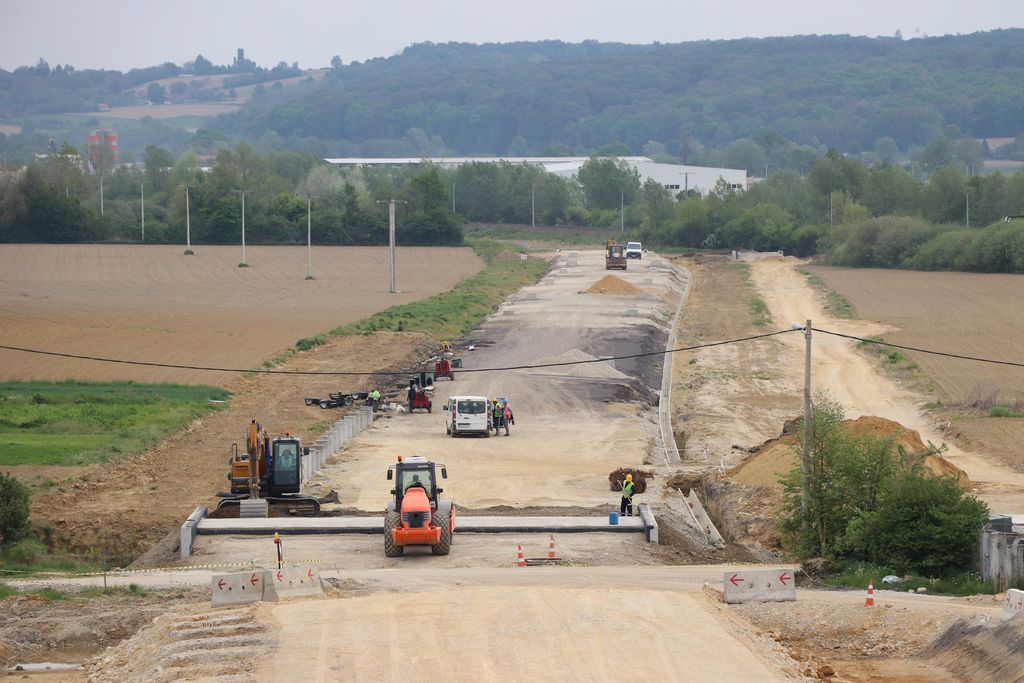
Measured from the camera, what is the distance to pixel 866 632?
23.1 m

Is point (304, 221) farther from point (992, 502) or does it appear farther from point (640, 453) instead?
point (992, 502)

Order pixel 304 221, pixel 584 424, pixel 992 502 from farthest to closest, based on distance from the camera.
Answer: pixel 304 221
pixel 584 424
pixel 992 502

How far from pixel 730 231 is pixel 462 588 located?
124 meters

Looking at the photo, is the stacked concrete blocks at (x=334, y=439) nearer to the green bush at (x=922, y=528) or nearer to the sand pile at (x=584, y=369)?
the sand pile at (x=584, y=369)

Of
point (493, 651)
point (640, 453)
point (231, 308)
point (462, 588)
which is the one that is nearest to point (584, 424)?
point (640, 453)

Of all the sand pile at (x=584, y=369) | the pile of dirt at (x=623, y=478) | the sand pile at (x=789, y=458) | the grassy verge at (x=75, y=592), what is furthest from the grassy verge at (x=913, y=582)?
the sand pile at (x=584, y=369)

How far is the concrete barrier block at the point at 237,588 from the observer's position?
24.2m

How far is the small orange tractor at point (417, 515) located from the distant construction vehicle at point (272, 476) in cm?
503

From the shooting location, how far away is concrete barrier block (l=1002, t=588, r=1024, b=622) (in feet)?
69.0

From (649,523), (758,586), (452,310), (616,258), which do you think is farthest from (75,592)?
(616,258)

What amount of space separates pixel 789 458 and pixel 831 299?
2257 inches

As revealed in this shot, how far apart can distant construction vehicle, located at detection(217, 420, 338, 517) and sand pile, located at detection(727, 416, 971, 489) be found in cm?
1204

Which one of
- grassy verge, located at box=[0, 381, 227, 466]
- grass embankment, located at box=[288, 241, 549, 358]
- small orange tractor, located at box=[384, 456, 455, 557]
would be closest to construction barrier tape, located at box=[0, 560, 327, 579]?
small orange tractor, located at box=[384, 456, 455, 557]

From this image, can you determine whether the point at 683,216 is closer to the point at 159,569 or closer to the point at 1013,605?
the point at 159,569
